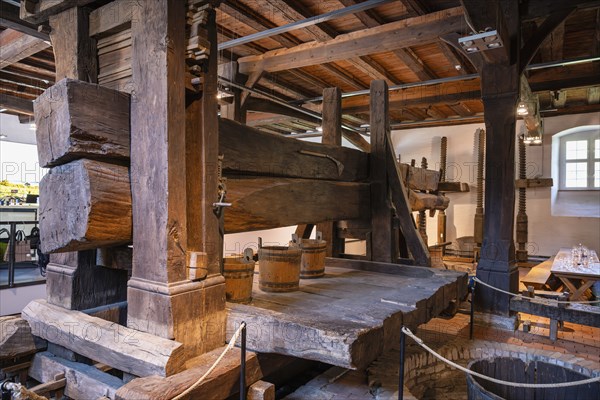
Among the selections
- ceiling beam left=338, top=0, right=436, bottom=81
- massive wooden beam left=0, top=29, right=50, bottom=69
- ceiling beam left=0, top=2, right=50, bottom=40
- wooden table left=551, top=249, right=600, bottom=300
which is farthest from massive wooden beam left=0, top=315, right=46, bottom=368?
wooden table left=551, top=249, right=600, bottom=300

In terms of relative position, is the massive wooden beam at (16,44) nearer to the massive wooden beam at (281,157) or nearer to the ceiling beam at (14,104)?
the ceiling beam at (14,104)

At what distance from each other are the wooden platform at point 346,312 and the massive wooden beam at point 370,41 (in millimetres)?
2964

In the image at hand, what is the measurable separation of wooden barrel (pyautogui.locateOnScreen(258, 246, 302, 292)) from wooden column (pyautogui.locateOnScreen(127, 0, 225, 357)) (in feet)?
3.21

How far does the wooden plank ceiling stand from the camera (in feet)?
15.7

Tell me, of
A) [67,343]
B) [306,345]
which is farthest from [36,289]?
[306,345]

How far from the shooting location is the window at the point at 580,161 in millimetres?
10344

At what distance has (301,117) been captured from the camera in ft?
30.0

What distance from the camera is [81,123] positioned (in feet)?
5.95

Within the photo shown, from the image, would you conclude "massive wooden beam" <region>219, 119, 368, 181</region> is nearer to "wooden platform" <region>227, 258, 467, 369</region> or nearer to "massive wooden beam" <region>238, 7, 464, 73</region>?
"wooden platform" <region>227, 258, 467, 369</region>

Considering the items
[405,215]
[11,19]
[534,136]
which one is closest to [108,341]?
[405,215]

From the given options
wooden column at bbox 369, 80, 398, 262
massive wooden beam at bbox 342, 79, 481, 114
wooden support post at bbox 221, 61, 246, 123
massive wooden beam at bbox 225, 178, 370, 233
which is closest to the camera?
massive wooden beam at bbox 225, 178, 370, 233

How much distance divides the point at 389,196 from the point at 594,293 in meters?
4.80

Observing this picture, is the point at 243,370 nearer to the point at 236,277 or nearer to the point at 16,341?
the point at 236,277

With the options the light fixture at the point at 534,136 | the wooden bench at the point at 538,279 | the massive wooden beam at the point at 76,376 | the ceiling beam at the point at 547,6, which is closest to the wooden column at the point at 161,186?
the massive wooden beam at the point at 76,376
